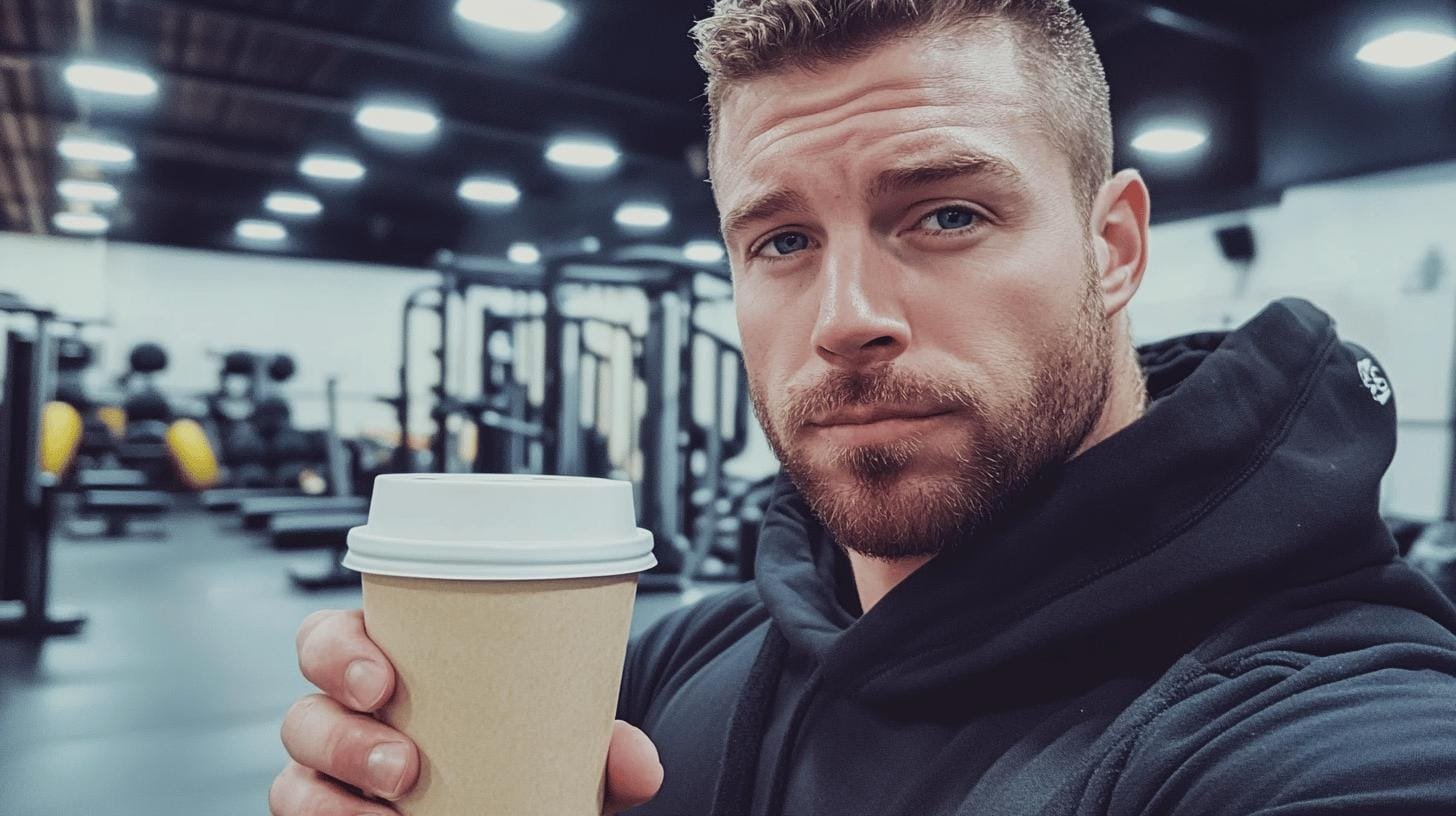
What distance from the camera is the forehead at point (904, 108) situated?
89 cm

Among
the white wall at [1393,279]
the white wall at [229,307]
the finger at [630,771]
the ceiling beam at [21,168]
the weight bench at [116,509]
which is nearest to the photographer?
the finger at [630,771]

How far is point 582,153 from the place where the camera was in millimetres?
8031

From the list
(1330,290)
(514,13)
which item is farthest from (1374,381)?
(1330,290)

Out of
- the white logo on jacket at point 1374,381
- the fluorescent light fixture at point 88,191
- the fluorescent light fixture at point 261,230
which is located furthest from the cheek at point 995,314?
the fluorescent light fixture at point 261,230

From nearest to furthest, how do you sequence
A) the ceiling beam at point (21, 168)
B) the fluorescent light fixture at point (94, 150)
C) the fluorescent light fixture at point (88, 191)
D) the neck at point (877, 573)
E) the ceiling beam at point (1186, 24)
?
the neck at point (877, 573) → the ceiling beam at point (1186, 24) → the ceiling beam at point (21, 168) → the fluorescent light fixture at point (94, 150) → the fluorescent light fixture at point (88, 191)

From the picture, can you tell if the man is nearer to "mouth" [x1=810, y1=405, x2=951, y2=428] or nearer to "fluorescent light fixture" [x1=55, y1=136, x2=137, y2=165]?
"mouth" [x1=810, y1=405, x2=951, y2=428]

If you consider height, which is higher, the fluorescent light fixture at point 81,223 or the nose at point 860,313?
the fluorescent light fixture at point 81,223

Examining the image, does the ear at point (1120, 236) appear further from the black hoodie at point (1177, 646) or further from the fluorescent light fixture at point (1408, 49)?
the fluorescent light fixture at point (1408, 49)

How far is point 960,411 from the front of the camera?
2.79ft

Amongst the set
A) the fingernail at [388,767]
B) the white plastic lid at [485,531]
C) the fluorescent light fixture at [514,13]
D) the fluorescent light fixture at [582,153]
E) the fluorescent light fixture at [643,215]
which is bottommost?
the fingernail at [388,767]

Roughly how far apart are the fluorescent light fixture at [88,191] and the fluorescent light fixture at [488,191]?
358cm

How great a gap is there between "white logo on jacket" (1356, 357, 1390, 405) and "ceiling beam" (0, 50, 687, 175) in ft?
23.7

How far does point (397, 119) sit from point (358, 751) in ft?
24.3

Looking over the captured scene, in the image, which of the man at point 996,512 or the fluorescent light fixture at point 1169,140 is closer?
the man at point 996,512
